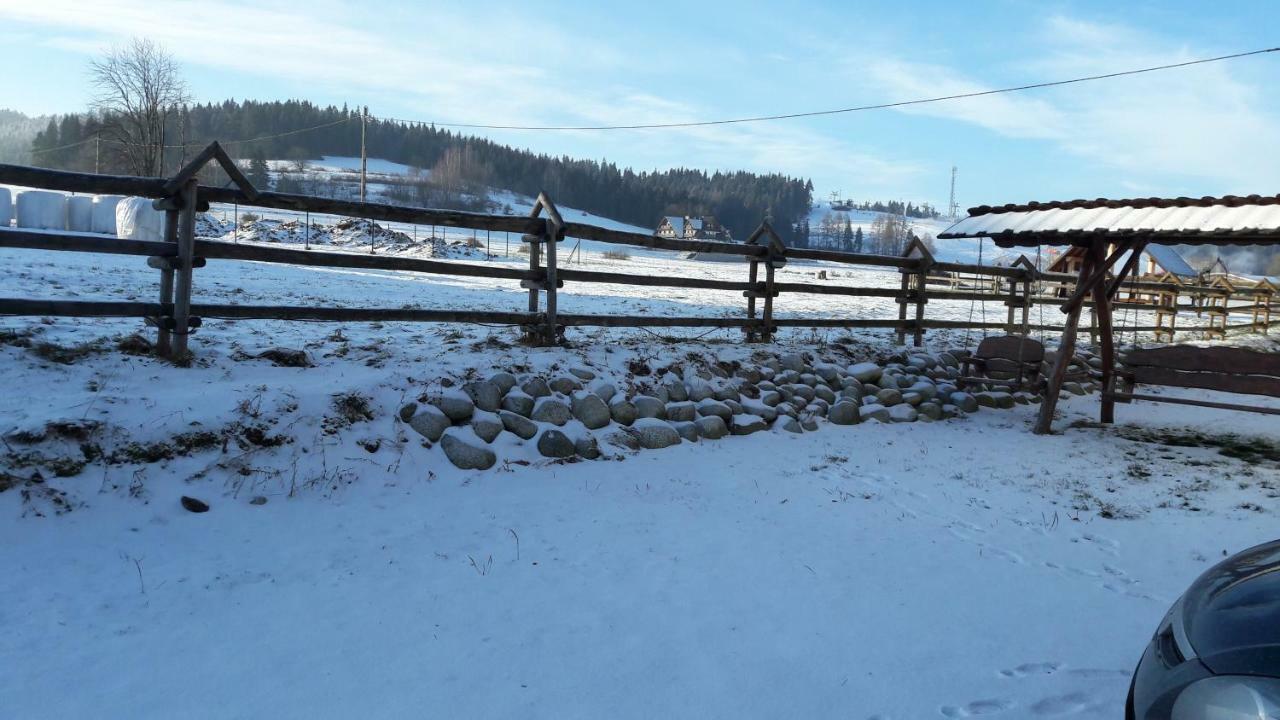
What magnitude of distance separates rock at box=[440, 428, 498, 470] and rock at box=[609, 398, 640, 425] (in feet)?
4.54

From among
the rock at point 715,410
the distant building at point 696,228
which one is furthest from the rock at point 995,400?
the distant building at point 696,228

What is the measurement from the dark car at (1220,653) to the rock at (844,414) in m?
5.97

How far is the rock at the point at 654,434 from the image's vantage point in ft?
22.9

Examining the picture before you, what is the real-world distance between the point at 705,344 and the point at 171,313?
5.71 meters

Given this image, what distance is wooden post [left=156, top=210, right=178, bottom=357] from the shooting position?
6281 mm

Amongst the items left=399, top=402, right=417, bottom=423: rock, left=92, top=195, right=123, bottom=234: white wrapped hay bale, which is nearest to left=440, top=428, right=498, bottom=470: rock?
left=399, top=402, right=417, bottom=423: rock

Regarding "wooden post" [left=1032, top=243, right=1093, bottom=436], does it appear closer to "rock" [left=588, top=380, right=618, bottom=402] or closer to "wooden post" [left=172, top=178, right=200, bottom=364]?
"rock" [left=588, top=380, right=618, bottom=402]

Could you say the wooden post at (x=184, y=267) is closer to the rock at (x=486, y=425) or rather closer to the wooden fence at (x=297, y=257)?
the wooden fence at (x=297, y=257)

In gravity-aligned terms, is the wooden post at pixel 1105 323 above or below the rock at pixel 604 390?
above

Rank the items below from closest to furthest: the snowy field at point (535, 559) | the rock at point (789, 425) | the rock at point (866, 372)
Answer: the snowy field at point (535, 559), the rock at point (789, 425), the rock at point (866, 372)

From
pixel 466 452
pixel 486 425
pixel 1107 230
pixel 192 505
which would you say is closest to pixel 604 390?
pixel 486 425

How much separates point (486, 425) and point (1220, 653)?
5170 millimetres

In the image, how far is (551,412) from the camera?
6781mm

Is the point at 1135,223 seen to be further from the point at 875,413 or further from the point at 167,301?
the point at 167,301
